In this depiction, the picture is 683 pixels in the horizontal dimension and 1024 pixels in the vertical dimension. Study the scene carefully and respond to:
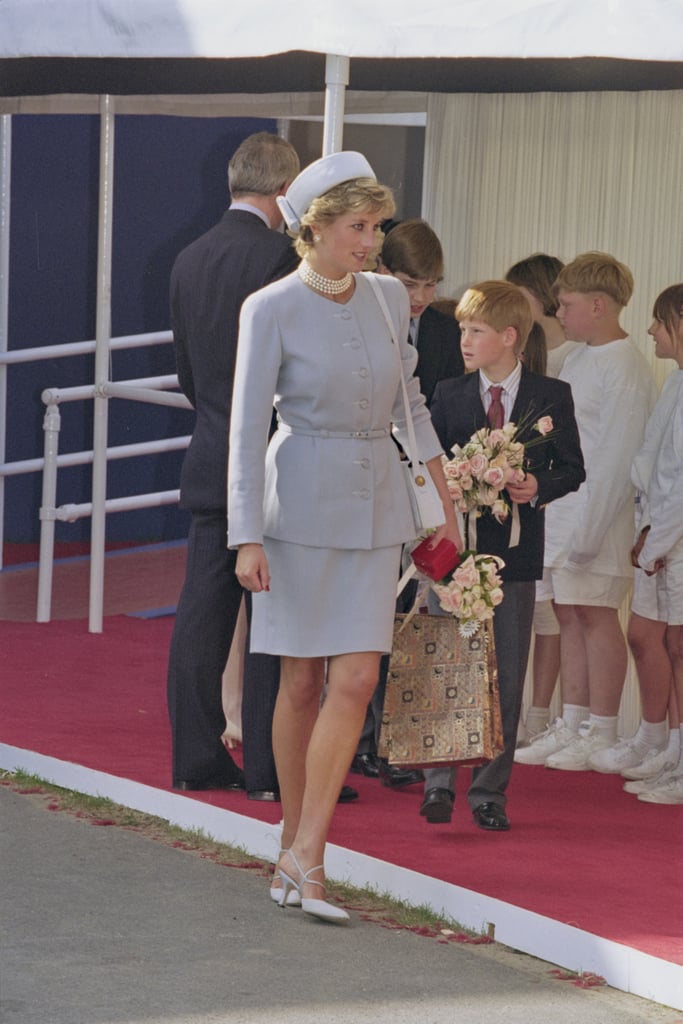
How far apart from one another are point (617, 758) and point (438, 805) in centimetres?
113

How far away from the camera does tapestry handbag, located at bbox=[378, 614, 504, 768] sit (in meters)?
5.06

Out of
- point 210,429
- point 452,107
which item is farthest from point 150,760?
point 452,107

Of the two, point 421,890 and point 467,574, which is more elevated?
point 467,574

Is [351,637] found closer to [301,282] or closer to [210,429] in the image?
[301,282]

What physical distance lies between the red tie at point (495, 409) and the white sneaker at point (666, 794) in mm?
1302

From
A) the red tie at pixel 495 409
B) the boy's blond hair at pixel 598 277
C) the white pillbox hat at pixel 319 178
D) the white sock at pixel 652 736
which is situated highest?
the white pillbox hat at pixel 319 178

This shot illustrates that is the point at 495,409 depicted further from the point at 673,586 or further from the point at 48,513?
the point at 48,513

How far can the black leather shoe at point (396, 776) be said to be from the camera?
6.04m

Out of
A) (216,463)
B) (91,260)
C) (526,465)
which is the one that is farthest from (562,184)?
(91,260)

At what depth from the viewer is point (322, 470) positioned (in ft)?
15.1

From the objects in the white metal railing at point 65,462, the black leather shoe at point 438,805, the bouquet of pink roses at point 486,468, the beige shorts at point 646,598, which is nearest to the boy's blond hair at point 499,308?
the bouquet of pink roses at point 486,468

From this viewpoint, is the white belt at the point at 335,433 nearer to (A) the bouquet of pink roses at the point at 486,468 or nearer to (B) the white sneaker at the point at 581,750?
(A) the bouquet of pink roses at the point at 486,468

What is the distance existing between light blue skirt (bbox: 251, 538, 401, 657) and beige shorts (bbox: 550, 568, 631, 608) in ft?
6.11

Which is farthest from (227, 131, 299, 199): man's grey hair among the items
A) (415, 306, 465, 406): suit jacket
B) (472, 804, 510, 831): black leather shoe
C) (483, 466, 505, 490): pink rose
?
(472, 804, 510, 831): black leather shoe
